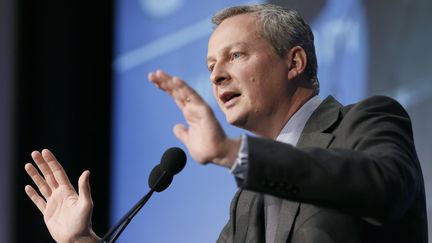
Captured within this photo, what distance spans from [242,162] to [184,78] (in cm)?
228

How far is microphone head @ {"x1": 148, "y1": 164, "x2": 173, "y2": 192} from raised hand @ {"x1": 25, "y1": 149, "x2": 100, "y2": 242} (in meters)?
0.27

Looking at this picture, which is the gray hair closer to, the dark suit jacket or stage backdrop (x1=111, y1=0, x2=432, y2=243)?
the dark suit jacket

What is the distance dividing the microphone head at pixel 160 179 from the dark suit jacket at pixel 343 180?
0.90ft

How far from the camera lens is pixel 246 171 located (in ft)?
4.87

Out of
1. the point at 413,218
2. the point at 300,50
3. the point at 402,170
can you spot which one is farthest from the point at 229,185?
the point at 402,170

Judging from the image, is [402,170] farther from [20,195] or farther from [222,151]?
[20,195]

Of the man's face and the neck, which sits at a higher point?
the man's face

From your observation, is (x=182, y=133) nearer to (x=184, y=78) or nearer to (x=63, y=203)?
(x=63, y=203)

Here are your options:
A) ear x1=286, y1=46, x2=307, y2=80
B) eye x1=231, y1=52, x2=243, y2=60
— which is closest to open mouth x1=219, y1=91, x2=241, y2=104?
eye x1=231, y1=52, x2=243, y2=60

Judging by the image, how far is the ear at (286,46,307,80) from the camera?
231 centimetres

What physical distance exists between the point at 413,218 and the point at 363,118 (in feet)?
0.97

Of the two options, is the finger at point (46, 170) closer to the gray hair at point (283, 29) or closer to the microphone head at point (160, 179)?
the microphone head at point (160, 179)

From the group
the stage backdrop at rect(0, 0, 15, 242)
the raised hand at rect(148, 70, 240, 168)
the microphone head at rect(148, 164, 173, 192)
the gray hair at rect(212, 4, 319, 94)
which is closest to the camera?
the raised hand at rect(148, 70, 240, 168)

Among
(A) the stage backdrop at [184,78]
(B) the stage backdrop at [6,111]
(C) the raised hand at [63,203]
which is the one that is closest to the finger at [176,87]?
(C) the raised hand at [63,203]
